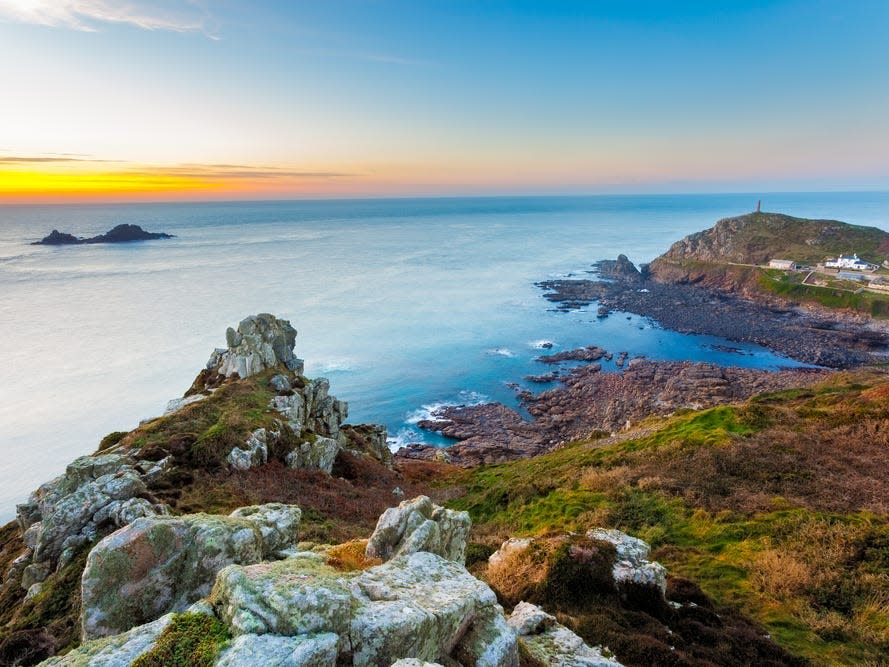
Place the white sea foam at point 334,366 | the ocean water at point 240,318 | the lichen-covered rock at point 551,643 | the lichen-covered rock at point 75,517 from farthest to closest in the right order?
the white sea foam at point 334,366 → the ocean water at point 240,318 → the lichen-covered rock at point 75,517 → the lichen-covered rock at point 551,643

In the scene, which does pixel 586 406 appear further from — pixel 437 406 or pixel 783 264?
pixel 783 264

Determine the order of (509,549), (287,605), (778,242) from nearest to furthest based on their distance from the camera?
1. (287,605)
2. (509,549)
3. (778,242)

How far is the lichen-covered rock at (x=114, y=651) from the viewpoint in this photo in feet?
22.7

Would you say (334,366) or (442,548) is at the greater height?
(442,548)

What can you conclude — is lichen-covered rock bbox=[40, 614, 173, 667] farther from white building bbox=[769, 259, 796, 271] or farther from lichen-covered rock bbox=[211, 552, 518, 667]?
white building bbox=[769, 259, 796, 271]

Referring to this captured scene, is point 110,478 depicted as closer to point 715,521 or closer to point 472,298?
point 715,521

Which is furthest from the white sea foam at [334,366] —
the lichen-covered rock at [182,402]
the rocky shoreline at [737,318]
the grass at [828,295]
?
the grass at [828,295]

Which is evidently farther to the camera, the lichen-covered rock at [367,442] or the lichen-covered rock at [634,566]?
the lichen-covered rock at [367,442]

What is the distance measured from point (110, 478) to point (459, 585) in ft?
54.0

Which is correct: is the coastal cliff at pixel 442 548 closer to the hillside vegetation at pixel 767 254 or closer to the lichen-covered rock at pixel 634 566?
the lichen-covered rock at pixel 634 566

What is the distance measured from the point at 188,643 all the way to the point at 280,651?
5.28ft

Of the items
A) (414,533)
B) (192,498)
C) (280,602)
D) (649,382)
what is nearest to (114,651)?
(280,602)

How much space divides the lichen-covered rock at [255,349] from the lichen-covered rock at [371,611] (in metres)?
33.3

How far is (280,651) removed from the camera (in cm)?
693
